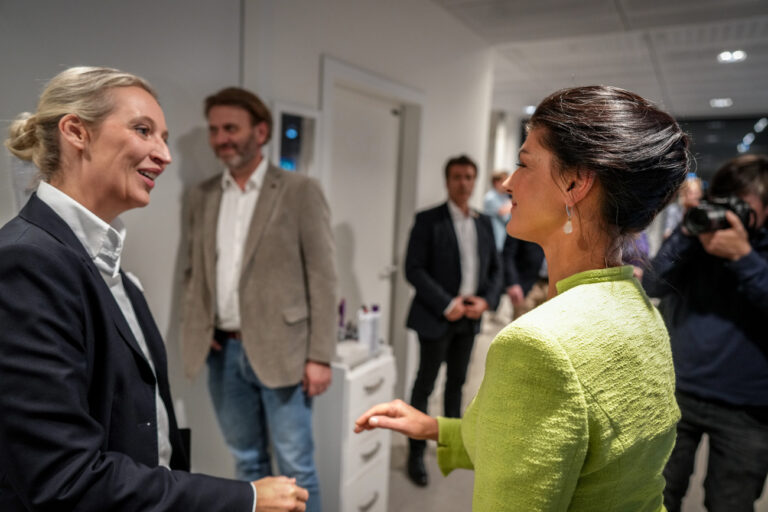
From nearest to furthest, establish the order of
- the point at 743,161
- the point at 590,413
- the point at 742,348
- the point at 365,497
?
the point at 590,413
the point at 742,348
the point at 743,161
the point at 365,497

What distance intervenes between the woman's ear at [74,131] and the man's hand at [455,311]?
1844mm

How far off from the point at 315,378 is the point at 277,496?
33.6 inches

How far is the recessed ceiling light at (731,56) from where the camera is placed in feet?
13.0

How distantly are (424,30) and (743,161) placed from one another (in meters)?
2.06

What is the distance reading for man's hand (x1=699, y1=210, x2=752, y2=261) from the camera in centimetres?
139

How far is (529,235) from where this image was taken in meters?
0.86

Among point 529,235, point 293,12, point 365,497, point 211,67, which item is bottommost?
point 365,497

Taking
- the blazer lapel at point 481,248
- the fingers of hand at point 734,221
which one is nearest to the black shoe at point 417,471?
the blazer lapel at point 481,248

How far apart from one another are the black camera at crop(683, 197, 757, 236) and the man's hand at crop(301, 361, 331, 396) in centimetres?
130

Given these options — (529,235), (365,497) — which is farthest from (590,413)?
(365,497)

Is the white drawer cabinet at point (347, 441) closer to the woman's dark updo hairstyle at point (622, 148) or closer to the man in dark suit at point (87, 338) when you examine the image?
the man in dark suit at point (87, 338)

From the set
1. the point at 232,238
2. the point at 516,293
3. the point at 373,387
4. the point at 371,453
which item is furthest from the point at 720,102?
the point at 232,238

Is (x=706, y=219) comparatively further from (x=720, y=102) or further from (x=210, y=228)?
(x=720, y=102)

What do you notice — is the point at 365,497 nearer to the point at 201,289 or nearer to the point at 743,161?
the point at 201,289
